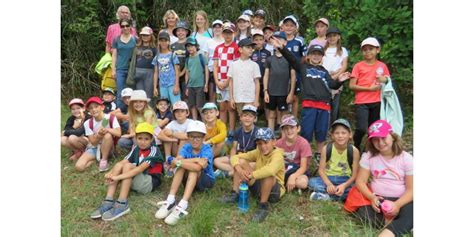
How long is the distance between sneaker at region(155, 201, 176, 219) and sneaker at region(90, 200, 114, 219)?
1.81 feet

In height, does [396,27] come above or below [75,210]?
above

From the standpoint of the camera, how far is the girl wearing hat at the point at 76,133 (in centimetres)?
657

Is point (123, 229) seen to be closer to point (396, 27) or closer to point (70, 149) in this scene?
point (70, 149)

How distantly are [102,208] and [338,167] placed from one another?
8.69 ft

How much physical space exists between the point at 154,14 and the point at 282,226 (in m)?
7.69

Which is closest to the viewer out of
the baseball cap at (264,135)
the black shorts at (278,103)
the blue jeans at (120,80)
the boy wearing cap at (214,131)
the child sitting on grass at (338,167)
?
the baseball cap at (264,135)

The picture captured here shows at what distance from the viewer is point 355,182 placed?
15.7 feet

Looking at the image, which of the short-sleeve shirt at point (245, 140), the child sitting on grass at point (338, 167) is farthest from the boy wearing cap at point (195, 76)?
the child sitting on grass at point (338, 167)

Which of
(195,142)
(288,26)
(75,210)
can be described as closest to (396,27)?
(288,26)

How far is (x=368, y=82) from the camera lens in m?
5.69

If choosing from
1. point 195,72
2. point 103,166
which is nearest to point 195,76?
point 195,72

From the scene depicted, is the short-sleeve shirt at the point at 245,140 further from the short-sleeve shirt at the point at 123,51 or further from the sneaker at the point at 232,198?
the short-sleeve shirt at the point at 123,51

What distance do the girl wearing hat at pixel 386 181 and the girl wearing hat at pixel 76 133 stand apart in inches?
159

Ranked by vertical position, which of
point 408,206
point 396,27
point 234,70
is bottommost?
point 408,206
